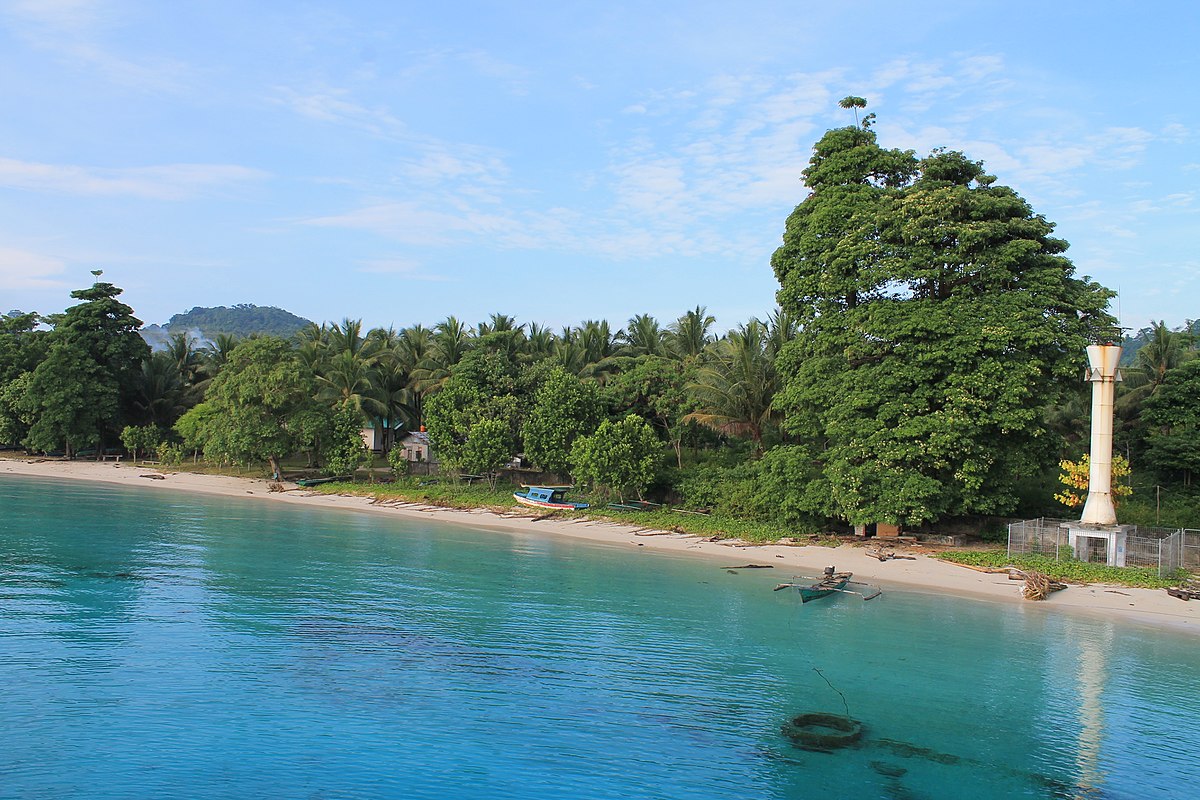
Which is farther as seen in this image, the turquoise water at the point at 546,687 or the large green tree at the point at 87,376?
the large green tree at the point at 87,376

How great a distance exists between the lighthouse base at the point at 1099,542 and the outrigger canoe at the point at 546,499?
68.6ft

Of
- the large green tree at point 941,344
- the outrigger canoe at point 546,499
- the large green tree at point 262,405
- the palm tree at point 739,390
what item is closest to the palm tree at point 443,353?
the large green tree at point 262,405

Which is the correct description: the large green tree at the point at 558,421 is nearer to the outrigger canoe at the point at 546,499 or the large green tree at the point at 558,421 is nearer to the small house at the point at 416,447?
the outrigger canoe at the point at 546,499

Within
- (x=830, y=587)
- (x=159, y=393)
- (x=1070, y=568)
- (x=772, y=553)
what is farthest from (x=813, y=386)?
(x=159, y=393)

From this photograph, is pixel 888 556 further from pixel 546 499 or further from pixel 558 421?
pixel 558 421

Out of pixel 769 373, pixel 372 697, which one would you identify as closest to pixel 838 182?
pixel 769 373

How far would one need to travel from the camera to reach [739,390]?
1403 inches

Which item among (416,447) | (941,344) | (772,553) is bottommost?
(772,553)

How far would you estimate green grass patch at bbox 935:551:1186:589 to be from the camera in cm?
2405

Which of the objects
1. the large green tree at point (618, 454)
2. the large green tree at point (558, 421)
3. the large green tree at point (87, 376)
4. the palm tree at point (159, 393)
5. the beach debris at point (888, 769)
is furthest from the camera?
the palm tree at point (159, 393)

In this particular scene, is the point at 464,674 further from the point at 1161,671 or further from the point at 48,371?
the point at 48,371

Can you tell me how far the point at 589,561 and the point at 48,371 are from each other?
42.6 meters

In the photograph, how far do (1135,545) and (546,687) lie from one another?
1981 centimetres

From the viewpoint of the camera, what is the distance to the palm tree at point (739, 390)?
1399 inches
